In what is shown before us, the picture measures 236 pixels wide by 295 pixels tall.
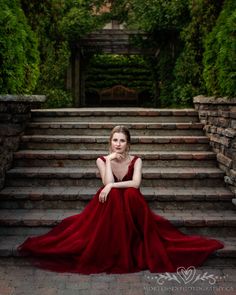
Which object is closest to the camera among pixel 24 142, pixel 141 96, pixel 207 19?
pixel 24 142

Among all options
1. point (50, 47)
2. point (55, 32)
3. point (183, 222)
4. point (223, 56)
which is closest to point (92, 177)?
point (183, 222)

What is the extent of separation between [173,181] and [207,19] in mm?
3264

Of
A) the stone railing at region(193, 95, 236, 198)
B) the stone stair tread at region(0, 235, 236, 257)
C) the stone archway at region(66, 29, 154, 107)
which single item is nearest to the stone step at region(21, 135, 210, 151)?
the stone railing at region(193, 95, 236, 198)

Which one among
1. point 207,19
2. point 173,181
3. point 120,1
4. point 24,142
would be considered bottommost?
point 173,181

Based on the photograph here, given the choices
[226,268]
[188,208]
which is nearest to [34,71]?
[188,208]

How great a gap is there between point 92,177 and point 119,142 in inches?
49.3

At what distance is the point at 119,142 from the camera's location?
4172 mm

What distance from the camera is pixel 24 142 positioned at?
20.1 feet

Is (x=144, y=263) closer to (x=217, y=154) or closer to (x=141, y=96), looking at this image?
(x=217, y=154)

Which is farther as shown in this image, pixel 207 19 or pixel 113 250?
pixel 207 19

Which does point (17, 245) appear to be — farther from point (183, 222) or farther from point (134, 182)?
point (183, 222)

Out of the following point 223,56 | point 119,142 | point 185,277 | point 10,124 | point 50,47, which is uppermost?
point 50,47

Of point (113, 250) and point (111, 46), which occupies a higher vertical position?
point (111, 46)

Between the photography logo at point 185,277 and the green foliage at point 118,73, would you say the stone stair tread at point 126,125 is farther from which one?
the green foliage at point 118,73
